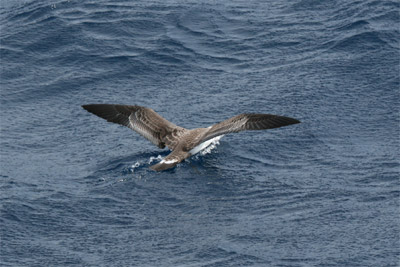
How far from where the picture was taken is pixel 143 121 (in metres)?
17.5

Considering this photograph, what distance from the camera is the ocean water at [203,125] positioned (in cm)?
1306

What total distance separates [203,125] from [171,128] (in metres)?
1.34

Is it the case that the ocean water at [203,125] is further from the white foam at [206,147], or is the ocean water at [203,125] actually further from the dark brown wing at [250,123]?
the dark brown wing at [250,123]

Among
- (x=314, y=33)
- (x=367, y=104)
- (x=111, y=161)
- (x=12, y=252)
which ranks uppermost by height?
(x=314, y=33)

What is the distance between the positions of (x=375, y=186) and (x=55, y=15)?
1363 cm

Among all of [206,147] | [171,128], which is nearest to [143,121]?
[171,128]

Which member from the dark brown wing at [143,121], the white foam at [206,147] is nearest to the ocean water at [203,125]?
the white foam at [206,147]

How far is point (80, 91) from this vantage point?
2056 centimetres

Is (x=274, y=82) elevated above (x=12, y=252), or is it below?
above

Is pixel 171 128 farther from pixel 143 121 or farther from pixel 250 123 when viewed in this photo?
pixel 250 123

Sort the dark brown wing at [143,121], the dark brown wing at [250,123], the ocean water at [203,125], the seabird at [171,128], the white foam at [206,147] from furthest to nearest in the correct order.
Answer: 1. the dark brown wing at [143,121]
2. the white foam at [206,147]
3. the seabird at [171,128]
4. the dark brown wing at [250,123]
5. the ocean water at [203,125]

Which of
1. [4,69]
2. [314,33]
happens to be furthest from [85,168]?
[314,33]

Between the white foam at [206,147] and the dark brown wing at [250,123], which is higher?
the dark brown wing at [250,123]

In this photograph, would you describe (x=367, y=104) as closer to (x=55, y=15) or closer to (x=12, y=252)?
(x=12, y=252)
